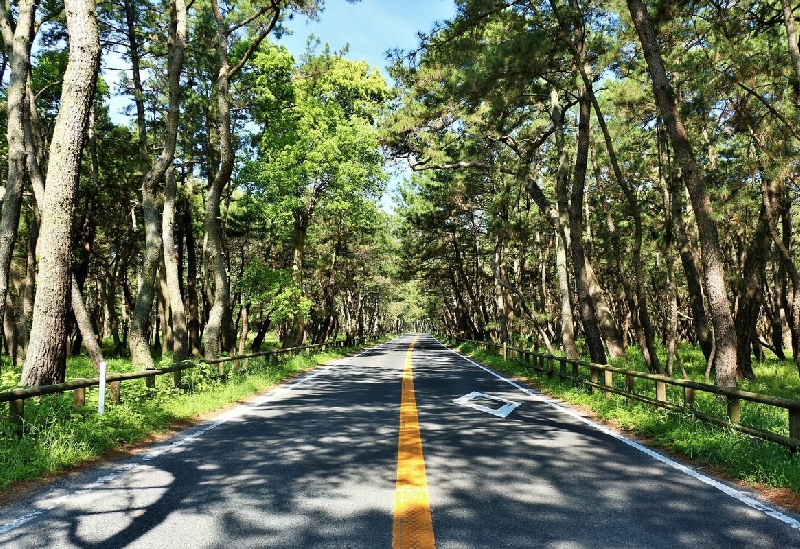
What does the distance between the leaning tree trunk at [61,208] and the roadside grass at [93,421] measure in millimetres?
640

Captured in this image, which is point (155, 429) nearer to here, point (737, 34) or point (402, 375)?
point (402, 375)

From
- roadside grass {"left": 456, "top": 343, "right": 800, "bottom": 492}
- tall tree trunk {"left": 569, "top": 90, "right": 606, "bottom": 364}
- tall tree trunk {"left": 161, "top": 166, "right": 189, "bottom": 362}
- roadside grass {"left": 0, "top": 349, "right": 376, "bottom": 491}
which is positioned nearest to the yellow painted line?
roadside grass {"left": 456, "top": 343, "right": 800, "bottom": 492}

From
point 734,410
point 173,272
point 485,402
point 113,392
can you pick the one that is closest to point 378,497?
point 734,410

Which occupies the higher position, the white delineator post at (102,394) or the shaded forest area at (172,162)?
the shaded forest area at (172,162)

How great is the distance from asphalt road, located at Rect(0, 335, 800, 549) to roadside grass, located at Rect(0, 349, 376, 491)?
0.49 meters

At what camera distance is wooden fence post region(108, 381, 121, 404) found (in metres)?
7.97

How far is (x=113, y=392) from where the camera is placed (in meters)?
8.03

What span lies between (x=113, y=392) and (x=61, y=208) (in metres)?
2.81

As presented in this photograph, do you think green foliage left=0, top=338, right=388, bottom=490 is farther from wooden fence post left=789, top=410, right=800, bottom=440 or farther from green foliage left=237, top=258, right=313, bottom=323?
green foliage left=237, top=258, right=313, bottom=323

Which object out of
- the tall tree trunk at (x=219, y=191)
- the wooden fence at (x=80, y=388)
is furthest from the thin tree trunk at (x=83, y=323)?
the tall tree trunk at (x=219, y=191)

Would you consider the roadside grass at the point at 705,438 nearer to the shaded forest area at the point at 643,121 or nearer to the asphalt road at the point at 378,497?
the asphalt road at the point at 378,497

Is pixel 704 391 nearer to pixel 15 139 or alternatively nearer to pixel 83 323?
pixel 83 323

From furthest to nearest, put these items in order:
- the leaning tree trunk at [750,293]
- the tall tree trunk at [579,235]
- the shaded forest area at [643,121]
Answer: the leaning tree trunk at [750,293], the tall tree trunk at [579,235], the shaded forest area at [643,121]

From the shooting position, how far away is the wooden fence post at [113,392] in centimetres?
797
